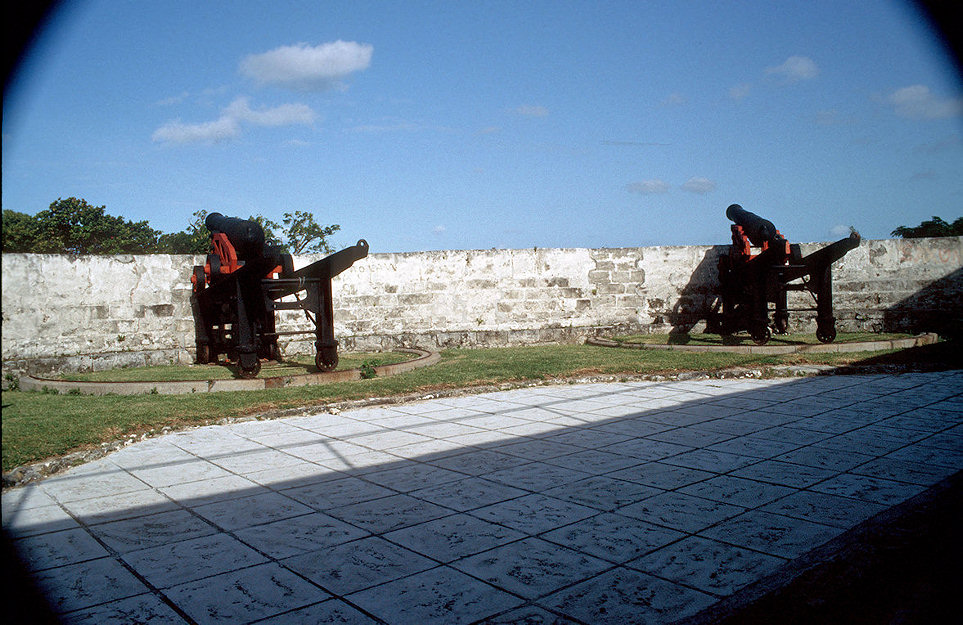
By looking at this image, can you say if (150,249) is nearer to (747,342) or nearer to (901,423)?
(747,342)

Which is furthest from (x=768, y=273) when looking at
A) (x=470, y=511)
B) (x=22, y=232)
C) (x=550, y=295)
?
(x=22, y=232)

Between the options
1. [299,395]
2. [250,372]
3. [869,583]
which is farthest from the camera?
[250,372]

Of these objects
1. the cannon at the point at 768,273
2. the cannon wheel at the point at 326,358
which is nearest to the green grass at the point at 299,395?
the cannon wheel at the point at 326,358

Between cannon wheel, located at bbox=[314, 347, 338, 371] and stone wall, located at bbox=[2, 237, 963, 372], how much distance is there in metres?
2.59

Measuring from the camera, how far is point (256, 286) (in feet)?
26.6

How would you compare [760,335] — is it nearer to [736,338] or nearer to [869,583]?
[736,338]

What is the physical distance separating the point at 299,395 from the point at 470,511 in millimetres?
3747

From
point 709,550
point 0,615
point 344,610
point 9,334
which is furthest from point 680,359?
point 9,334

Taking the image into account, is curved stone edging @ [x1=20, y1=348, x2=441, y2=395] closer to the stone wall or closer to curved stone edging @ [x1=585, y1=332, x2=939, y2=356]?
the stone wall

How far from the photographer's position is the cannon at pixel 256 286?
7.83 meters

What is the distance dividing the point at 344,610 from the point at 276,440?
298cm

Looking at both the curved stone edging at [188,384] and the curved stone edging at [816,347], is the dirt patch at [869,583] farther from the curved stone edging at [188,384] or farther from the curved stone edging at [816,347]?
the curved stone edging at [816,347]

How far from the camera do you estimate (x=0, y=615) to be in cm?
146

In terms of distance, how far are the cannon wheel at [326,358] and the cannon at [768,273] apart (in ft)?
19.2
